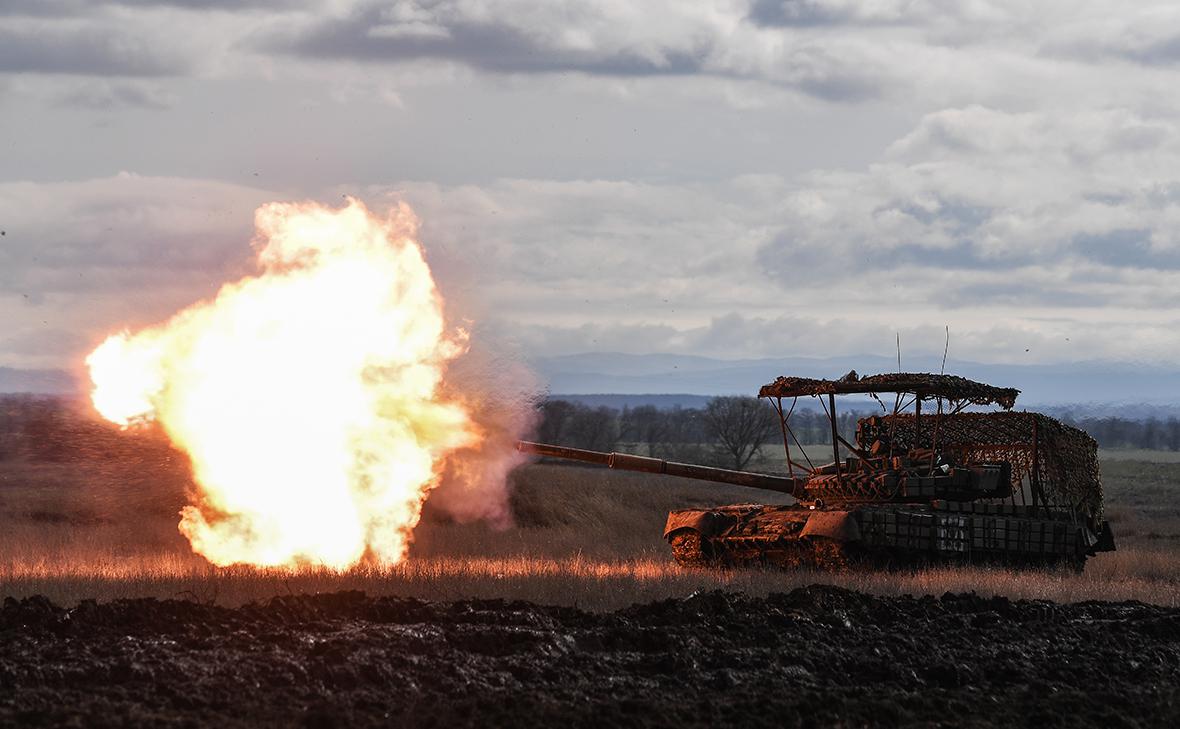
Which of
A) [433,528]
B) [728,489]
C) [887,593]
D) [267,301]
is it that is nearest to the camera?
[887,593]

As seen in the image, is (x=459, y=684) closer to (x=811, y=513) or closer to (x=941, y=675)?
(x=941, y=675)

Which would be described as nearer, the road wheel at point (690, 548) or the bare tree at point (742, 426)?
the road wheel at point (690, 548)

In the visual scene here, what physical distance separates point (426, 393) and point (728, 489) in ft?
118

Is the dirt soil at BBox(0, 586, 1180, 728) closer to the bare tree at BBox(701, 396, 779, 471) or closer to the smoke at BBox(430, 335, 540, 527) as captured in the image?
the smoke at BBox(430, 335, 540, 527)

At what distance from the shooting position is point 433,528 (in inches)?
1328

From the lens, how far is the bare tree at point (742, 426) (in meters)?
85.9

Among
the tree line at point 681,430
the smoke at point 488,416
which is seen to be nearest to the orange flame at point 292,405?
the smoke at point 488,416

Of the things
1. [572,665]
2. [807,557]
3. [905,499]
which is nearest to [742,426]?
[905,499]

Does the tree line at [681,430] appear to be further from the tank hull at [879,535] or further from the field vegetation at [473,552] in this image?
the tank hull at [879,535]

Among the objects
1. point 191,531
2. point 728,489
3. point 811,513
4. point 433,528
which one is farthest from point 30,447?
point 811,513

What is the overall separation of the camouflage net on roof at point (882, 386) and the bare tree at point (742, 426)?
57.3 m

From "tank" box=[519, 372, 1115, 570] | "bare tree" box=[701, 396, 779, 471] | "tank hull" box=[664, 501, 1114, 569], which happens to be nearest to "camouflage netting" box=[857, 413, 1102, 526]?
"tank" box=[519, 372, 1115, 570]

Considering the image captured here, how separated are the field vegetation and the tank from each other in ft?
1.77

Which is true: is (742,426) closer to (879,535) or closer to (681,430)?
(681,430)
